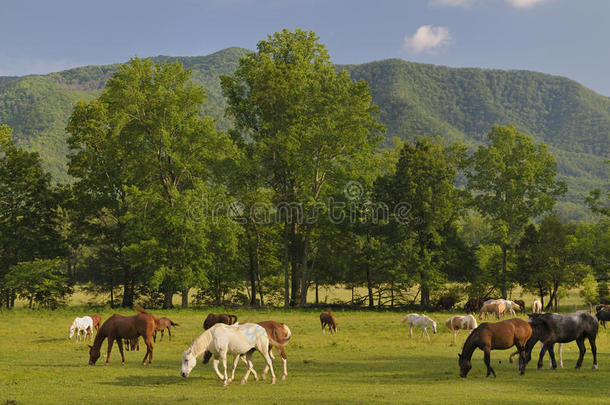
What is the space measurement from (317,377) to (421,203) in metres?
36.5

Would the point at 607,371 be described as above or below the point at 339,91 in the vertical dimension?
below

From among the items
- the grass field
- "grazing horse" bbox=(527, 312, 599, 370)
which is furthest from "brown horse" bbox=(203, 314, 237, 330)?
"grazing horse" bbox=(527, 312, 599, 370)

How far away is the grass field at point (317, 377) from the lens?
1481 cm

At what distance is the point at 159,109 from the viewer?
52875mm

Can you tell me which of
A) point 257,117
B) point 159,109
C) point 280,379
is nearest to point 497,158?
point 257,117

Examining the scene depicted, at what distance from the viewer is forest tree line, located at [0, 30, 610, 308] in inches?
2042

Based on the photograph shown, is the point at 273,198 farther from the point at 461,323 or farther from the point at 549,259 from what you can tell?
the point at 461,323

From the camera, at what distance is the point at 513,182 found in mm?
56125

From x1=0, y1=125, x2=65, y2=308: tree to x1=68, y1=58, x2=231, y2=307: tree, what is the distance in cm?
403

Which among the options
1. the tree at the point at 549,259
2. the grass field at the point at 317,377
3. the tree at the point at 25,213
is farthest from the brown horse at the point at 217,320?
the tree at the point at 549,259

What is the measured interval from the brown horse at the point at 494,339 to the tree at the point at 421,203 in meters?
32.7

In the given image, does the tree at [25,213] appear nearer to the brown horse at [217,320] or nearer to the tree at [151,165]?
the tree at [151,165]

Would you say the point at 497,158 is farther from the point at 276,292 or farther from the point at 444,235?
the point at 276,292

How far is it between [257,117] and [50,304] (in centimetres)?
2803
